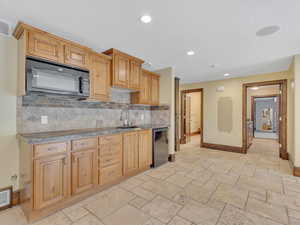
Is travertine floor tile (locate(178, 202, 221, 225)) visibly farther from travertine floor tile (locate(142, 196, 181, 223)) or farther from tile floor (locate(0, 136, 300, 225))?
travertine floor tile (locate(142, 196, 181, 223))

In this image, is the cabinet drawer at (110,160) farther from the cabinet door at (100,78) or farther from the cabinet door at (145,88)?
the cabinet door at (145,88)

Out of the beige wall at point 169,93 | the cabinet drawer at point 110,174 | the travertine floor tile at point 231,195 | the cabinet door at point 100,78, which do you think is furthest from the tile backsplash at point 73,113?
the travertine floor tile at point 231,195

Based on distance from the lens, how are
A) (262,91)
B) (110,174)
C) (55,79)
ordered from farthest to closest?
(262,91) → (110,174) → (55,79)

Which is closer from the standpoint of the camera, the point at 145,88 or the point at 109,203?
the point at 109,203

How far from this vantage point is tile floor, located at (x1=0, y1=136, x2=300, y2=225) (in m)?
1.71

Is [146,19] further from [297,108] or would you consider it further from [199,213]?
[297,108]

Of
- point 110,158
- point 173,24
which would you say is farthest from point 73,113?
point 173,24

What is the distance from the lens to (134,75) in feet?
10.3

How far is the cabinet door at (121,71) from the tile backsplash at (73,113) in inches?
20.6

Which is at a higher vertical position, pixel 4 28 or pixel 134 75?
pixel 4 28

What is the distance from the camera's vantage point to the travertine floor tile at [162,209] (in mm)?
1764

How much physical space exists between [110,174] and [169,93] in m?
2.38

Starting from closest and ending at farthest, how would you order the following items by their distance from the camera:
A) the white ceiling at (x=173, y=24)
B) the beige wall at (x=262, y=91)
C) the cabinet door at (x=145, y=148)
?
the white ceiling at (x=173, y=24), the cabinet door at (x=145, y=148), the beige wall at (x=262, y=91)

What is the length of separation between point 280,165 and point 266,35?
10.2ft
